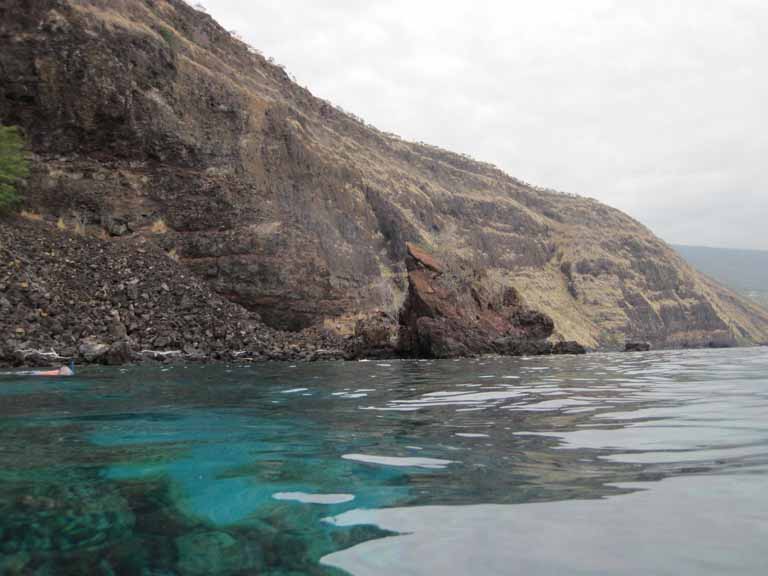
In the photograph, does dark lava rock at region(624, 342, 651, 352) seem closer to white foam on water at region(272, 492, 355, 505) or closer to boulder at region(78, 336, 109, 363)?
boulder at region(78, 336, 109, 363)

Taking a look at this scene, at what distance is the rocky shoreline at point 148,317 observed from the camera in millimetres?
21016

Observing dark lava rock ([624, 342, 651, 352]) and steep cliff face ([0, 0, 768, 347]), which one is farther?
dark lava rock ([624, 342, 651, 352])

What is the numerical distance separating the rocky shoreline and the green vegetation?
115 centimetres

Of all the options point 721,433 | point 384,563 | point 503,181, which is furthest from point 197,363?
point 503,181

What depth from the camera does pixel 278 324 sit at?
3391 centimetres

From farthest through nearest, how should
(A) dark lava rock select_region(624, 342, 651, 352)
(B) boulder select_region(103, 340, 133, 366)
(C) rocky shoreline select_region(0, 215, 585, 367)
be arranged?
(A) dark lava rock select_region(624, 342, 651, 352) → (C) rocky shoreline select_region(0, 215, 585, 367) → (B) boulder select_region(103, 340, 133, 366)

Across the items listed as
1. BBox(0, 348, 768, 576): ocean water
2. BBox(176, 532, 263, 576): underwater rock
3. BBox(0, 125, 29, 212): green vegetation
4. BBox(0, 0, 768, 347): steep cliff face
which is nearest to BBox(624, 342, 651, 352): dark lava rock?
BBox(0, 0, 768, 347): steep cliff face

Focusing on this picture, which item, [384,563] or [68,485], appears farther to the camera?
[68,485]

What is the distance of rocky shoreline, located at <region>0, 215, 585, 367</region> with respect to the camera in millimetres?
21016

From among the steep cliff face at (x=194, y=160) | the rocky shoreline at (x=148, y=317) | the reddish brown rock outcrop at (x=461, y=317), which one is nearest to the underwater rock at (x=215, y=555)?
the rocky shoreline at (x=148, y=317)

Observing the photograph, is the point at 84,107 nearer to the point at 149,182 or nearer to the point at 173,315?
the point at 149,182

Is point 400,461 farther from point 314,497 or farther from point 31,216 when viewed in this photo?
point 31,216

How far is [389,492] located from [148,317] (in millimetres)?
24063

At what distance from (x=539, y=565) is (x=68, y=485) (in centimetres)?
301
